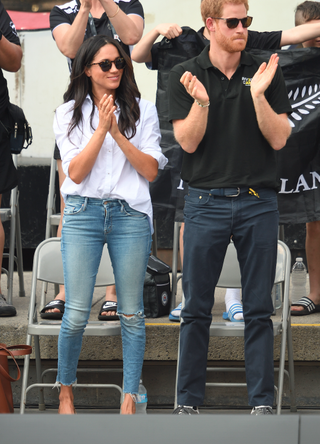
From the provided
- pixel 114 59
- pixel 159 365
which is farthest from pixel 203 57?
pixel 159 365

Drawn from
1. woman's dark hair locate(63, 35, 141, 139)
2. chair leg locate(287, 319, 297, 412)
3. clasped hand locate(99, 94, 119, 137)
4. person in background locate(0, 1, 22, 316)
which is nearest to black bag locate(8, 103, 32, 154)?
person in background locate(0, 1, 22, 316)

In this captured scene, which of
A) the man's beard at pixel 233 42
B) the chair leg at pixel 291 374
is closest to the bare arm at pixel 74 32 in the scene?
the man's beard at pixel 233 42

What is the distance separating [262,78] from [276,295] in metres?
1.57

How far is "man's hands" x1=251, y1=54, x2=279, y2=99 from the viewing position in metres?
2.51

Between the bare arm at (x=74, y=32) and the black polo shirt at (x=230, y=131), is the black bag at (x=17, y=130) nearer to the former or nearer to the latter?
the bare arm at (x=74, y=32)

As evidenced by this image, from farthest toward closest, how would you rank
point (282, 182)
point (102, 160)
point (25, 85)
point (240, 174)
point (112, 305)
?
1. point (25, 85)
2. point (282, 182)
3. point (112, 305)
4. point (102, 160)
5. point (240, 174)

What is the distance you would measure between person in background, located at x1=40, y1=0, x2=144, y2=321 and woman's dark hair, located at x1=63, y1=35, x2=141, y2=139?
1.56 ft

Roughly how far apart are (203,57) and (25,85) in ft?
9.69

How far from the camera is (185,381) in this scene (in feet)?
8.69

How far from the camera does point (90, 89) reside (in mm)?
2926

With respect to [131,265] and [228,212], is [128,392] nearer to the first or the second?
[131,265]

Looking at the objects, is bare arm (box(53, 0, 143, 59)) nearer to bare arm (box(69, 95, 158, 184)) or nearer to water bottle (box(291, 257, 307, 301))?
bare arm (box(69, 95, 158, 184))

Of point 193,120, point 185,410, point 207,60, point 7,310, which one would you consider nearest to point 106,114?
point 193,120

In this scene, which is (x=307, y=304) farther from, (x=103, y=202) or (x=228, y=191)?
(x=103, y=202)
